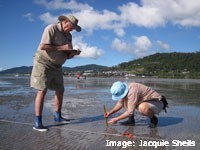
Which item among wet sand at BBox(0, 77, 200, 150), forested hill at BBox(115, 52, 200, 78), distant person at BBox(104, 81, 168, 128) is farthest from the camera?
forested hill at BBox(115, 52, 200, 78)

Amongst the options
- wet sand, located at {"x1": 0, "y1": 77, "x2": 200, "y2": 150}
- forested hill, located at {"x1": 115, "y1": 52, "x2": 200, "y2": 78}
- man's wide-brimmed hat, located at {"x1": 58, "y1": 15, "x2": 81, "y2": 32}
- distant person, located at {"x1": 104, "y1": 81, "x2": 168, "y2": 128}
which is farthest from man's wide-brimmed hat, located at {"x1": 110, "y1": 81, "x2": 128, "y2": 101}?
forested hill, located at {"x1": 115, "y1": 52, "x2": 200, "y2": 78}

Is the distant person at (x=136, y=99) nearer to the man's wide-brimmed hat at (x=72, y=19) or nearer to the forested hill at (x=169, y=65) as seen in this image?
the man's wide-brimmed hat at (x=72, y=19)

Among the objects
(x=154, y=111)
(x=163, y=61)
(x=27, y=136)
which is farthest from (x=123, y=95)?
(x=163, y=61)

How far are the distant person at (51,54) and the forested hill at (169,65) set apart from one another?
9682 cm

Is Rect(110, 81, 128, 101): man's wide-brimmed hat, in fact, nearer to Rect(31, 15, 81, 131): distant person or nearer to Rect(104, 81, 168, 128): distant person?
Rect(104, 81, 168, 128): distant person

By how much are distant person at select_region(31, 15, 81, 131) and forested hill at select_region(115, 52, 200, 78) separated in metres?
96.8

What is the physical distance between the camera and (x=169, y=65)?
125m

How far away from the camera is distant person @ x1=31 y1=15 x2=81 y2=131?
5617mm

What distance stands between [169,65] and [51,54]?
122 m

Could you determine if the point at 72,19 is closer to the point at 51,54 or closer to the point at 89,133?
the point at 51,54

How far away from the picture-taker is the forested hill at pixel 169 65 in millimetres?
110000

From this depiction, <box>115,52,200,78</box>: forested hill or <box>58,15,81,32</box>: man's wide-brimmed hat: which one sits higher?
<box>115,52,200,78</box>: forested hill

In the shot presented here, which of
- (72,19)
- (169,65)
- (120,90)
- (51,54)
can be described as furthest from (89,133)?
(169,65)

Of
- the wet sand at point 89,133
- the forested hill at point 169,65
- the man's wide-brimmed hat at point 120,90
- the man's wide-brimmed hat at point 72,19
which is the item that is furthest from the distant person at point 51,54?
the forested hill at point 169,65
